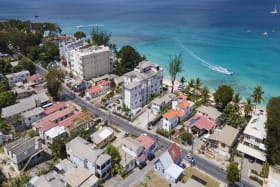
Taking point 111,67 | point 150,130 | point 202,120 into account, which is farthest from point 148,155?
point 111,67

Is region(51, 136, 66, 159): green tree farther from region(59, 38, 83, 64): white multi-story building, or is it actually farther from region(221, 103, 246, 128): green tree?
region(59, 38, 83, 64): white multi-story building

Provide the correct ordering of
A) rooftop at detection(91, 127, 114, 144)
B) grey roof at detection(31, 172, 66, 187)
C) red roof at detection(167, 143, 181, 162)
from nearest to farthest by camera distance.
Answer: grey roof at detection(31, 172, 66, 187) → red roof at detection(167, 143, 181, 162) → rooftop at detection(91, 127, 114, 144)

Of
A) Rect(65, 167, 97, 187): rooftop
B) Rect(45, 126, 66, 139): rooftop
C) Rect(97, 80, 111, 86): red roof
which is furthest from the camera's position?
Rect(97, 80, 111, 86): red roof

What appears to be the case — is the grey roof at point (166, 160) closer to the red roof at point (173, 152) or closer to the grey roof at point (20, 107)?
the red roof at point (173, 152)

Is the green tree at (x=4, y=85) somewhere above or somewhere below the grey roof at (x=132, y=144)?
above

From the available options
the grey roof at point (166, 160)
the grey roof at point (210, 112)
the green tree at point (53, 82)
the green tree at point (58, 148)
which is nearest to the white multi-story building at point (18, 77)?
the green tree at point (53, 82)

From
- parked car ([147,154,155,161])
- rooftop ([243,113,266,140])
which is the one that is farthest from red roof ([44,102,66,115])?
rooftop ([243,113,266,140])
